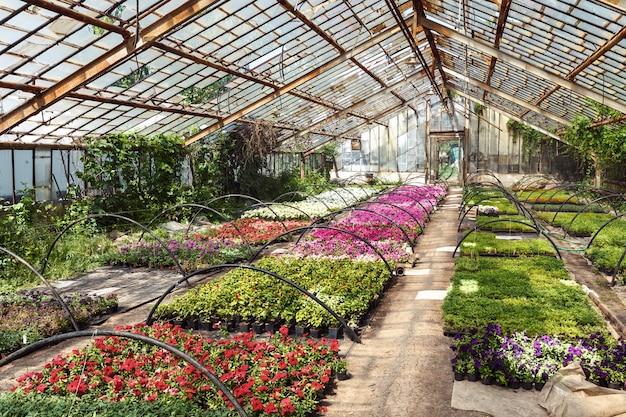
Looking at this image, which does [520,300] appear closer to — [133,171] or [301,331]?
[301,331]

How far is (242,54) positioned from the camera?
13.6m

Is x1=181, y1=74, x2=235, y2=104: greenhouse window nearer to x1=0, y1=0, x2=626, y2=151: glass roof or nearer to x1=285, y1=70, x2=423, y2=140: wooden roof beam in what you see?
x1=0, y1=0, x2=626, y2=151: glass roof

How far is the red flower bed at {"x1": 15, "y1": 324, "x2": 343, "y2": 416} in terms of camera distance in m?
4.77

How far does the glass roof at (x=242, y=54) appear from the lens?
31.2 ft

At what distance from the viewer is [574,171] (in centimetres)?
3106

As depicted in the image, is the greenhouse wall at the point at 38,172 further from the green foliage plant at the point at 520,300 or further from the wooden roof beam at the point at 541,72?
the wooden roof beam at the point at 541,72

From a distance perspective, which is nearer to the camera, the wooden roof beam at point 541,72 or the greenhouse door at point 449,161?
the wooden roof beam at point 541,72

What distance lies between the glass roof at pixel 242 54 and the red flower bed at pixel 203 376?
5.38 meters

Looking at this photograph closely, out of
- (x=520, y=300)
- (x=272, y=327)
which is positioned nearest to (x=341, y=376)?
(x=272, y=327)

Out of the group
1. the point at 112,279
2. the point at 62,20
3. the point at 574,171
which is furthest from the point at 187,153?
the point at 574,171

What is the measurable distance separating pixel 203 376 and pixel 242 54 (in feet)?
34.0

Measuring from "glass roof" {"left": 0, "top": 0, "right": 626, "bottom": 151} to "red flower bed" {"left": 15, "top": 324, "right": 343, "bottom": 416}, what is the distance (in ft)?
17.7

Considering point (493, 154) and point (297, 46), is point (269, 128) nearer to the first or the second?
point (297, 46)

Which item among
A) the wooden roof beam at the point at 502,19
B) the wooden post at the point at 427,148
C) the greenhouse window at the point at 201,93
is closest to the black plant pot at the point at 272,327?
the wooden roof beam at the point at 502,19
